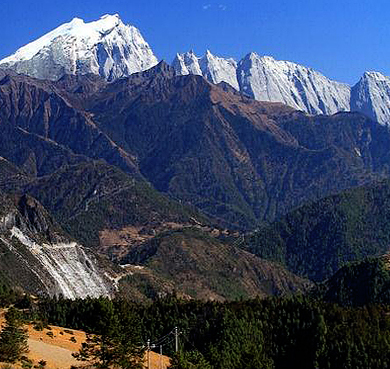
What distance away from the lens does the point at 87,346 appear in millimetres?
111062

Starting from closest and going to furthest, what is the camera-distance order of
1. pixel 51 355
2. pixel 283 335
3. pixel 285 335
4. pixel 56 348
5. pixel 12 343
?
1. pixel 12 343
2. pixel 51 355
3. pixel 56 348
4. pixel 283 335
5. pixel 285 335

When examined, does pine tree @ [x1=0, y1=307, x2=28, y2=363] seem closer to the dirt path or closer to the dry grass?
the dry grass

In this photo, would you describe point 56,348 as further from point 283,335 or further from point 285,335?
point 285,335

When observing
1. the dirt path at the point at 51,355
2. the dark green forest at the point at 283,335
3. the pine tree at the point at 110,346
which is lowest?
the dirt path at the point at 51,355

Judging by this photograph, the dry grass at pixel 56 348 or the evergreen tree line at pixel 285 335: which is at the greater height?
the evergreen tree line at pixel 285 335

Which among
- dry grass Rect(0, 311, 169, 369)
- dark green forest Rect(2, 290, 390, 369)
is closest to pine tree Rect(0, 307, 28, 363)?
dry grass Rect(0, 311, 169, 369)

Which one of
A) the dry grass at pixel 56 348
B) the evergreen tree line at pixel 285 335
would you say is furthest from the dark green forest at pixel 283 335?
the dry grass at pixel 56 348

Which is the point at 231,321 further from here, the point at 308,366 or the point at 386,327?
the point at 386,327

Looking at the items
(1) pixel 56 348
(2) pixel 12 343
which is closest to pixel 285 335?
(1) pixel 56 348

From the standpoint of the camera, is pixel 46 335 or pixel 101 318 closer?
pixel 101 318

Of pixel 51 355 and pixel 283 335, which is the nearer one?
pixel 51 355

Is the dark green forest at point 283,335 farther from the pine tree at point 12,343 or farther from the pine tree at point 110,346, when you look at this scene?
the pine tree at point 12,343

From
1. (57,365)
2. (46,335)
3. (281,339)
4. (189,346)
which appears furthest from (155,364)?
(281,339)

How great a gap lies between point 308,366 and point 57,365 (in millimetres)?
90752
